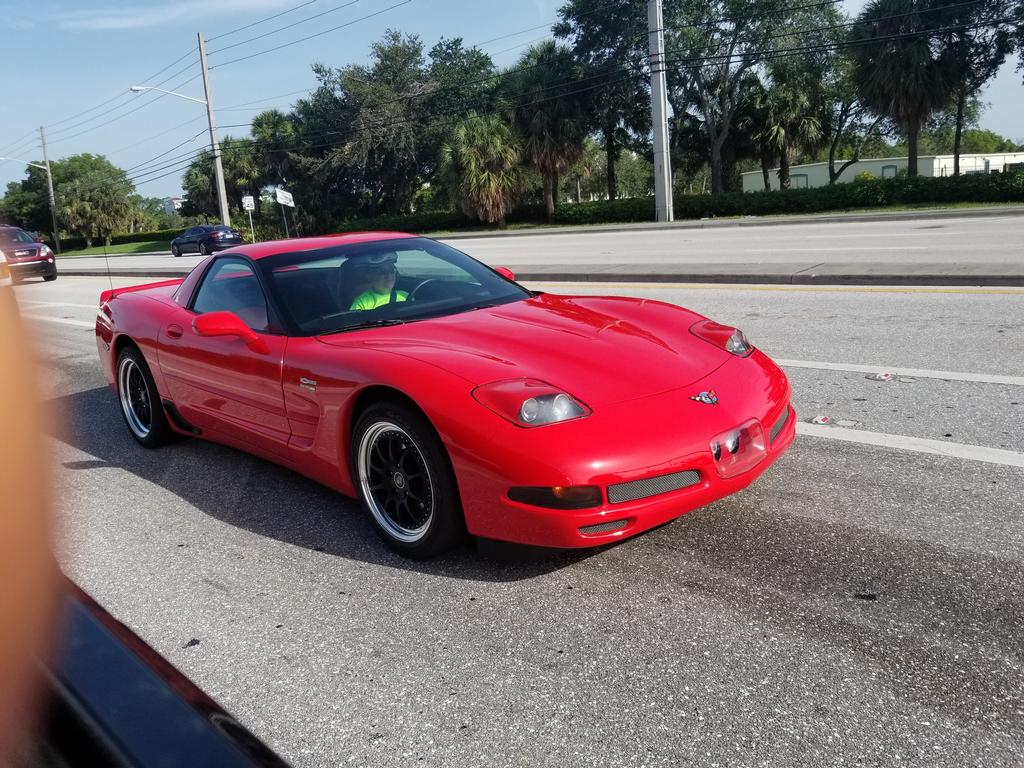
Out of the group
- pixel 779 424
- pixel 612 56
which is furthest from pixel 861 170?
pixel 779 424

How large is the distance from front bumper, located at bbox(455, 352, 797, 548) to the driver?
1.56 meters

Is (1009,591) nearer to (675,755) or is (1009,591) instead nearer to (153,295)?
(675,755)

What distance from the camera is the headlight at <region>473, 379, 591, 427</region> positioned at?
3129 millimetres

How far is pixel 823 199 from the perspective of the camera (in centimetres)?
2955

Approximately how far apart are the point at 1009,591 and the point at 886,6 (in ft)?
112

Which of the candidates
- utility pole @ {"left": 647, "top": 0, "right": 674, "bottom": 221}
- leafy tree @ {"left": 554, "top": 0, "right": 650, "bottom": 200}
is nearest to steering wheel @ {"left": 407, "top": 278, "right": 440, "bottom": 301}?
utility pole @ {"left": 647, "top": 0, "right": 674, "bottom": 221}

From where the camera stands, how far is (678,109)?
4519cm

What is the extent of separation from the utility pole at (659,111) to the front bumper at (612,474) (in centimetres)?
2816

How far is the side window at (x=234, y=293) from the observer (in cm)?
443

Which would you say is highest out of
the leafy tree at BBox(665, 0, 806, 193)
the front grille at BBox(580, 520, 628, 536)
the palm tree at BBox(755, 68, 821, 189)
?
the leafy tree at BBox(665, 0, 806, 193)

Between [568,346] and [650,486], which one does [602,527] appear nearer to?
[650,486]

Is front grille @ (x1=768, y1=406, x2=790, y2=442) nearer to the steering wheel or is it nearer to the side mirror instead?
the steering wheel

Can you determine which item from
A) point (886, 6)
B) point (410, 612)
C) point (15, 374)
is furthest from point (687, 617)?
point (886, 6)

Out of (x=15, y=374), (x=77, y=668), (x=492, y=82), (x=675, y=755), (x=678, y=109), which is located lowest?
(x=675, y=755)
